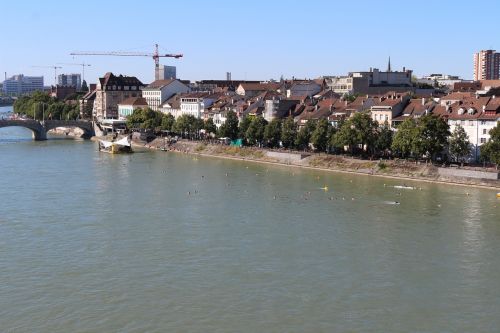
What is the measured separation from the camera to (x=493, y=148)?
110ft

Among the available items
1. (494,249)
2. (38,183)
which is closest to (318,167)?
(38,183)

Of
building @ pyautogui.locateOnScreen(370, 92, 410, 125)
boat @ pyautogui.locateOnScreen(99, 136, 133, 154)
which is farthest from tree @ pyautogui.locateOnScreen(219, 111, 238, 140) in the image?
building @ pyautogui.locateOnScreen(370, 92, 410, 125)

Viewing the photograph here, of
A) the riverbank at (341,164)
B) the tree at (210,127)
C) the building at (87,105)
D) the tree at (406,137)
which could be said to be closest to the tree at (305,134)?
the riverbank at (341,164)

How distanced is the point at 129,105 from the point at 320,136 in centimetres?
3999

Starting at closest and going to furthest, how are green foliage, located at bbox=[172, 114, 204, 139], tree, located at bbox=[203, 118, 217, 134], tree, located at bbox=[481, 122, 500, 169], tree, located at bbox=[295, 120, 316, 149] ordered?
tree, located at bbox=[481, 122, 500, 169] → tree, located at bbox=[295, 120, 316, 149] → tree, located at bbox=[203, 118, 217, 134] → green foliage, located at bbox=[172, 114, 204, 139]

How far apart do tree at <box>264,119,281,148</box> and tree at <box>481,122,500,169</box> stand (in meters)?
16.1

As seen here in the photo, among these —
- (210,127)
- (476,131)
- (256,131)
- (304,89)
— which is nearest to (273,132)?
(256,131)

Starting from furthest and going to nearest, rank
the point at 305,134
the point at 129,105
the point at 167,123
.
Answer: the point at 129,105 → the point at 167,123 → the point at 305,134

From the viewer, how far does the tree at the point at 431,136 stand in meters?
36.2

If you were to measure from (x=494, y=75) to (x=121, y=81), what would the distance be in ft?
186

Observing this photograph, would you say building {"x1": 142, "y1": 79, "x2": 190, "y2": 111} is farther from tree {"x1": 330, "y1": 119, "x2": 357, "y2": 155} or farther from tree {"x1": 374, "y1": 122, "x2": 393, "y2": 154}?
tree {"x1": 374, "y1": 122, "x2": 393, "y2": 154}

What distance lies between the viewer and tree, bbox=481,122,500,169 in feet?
110

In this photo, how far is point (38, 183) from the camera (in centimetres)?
3384

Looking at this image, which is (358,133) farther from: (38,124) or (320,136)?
(38,124)
